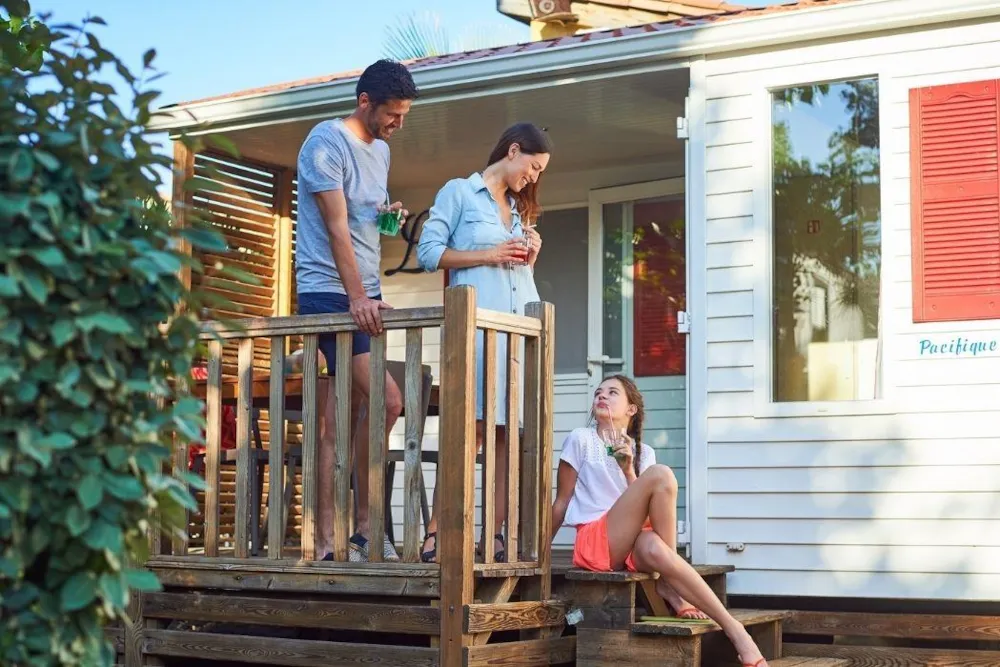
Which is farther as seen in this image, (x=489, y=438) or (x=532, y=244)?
(x=532, y=244)

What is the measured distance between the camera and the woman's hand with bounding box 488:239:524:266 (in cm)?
459

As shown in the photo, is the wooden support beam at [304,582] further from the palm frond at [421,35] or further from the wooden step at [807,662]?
the palm frond at [421,35]

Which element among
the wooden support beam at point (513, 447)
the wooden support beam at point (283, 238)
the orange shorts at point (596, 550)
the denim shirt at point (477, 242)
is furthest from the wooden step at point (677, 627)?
the wooden support beam at point (283, 238)

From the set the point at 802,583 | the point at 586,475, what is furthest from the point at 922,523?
the point at 586,475

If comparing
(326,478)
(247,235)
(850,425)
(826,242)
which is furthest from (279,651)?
(247,235)

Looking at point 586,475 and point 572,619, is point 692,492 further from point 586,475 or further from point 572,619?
point 572,619

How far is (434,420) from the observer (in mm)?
7910

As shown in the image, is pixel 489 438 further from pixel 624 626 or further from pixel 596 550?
pixel 624 626

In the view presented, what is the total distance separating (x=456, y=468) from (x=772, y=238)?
6.72 feet

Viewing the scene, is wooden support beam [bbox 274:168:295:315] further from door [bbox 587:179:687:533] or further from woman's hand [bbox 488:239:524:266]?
woman's hand [bbox 488:239:524:266]

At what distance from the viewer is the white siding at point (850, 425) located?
5184mm

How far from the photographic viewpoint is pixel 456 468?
4.27 meters

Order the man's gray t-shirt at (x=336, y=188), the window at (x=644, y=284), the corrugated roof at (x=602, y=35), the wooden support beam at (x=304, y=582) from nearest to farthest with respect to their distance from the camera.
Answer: the wooden support beam at (x=304, y=582) → the man's gray t-shirt at (x=336, y=188) → the corrugated roof at (x=602, y=35) → the window at (x=644, y=284)

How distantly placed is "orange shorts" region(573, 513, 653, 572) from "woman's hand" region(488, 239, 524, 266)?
Answer: 97cm
